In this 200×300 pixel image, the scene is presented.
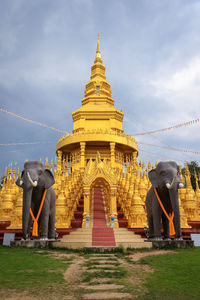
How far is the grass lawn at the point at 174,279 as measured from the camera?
12.8 ft

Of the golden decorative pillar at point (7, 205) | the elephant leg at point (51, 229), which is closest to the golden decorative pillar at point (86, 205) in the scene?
the elephant leg at point (51, 229)

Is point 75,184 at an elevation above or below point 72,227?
above

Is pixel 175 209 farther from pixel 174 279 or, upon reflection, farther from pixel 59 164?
pixel 59 164

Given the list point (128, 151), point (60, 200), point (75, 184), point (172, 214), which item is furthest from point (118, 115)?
point (172, 214)

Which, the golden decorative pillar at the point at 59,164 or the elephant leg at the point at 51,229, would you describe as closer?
the elephant leg at the point at 51,229

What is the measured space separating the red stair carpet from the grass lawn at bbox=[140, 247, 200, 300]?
11.6 feet

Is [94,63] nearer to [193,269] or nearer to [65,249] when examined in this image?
[65,249]

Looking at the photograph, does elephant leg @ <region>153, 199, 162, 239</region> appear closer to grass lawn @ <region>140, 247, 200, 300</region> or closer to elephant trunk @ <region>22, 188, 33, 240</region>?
grass lawn @ <region>140, 247, 200, 300</region>

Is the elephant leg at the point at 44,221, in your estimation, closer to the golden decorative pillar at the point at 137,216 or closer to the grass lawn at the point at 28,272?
the grass lawn at the point at 28,272

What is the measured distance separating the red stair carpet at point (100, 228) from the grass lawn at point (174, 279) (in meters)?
3.54

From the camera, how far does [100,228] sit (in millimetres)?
11500

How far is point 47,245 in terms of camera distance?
9.56 m

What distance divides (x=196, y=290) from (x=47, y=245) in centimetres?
674

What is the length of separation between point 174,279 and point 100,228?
6.94 metres
